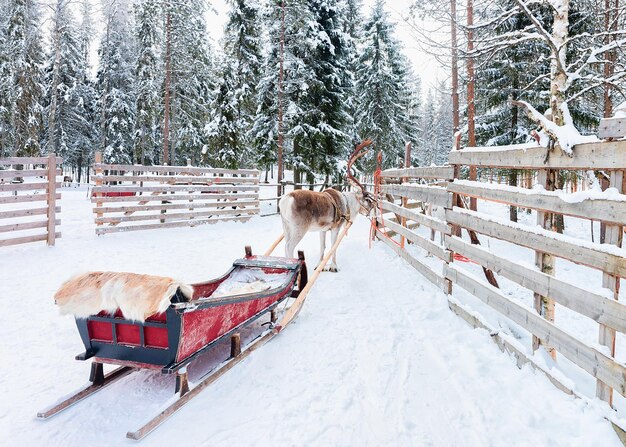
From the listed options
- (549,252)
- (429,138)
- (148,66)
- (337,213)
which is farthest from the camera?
(429,138)

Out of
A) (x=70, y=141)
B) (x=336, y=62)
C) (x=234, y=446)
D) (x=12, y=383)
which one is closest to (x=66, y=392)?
(x=12, y=383)

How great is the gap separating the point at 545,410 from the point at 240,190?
A: 12.0 m

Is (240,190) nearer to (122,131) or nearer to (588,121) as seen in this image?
(588,121)

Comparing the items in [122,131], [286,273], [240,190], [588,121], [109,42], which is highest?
[109,42]

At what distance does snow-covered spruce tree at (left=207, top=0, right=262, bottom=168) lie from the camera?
19062 mm

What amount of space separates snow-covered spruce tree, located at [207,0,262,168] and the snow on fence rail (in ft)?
20.3

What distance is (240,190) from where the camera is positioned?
13648mm

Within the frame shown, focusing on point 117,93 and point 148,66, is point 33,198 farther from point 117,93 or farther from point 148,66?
point 117,93

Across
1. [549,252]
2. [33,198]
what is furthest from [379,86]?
[549,252]

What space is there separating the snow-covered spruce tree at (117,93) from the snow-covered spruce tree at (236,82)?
1171 cm

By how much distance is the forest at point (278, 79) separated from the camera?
38.4 feet

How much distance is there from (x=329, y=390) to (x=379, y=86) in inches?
852

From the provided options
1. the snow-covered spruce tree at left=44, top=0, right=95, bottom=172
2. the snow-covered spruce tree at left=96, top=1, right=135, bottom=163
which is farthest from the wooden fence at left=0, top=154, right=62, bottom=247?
the snow-covered spruce tree at left=96, top=1, right=135, bottom=163

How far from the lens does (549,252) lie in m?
3.09
